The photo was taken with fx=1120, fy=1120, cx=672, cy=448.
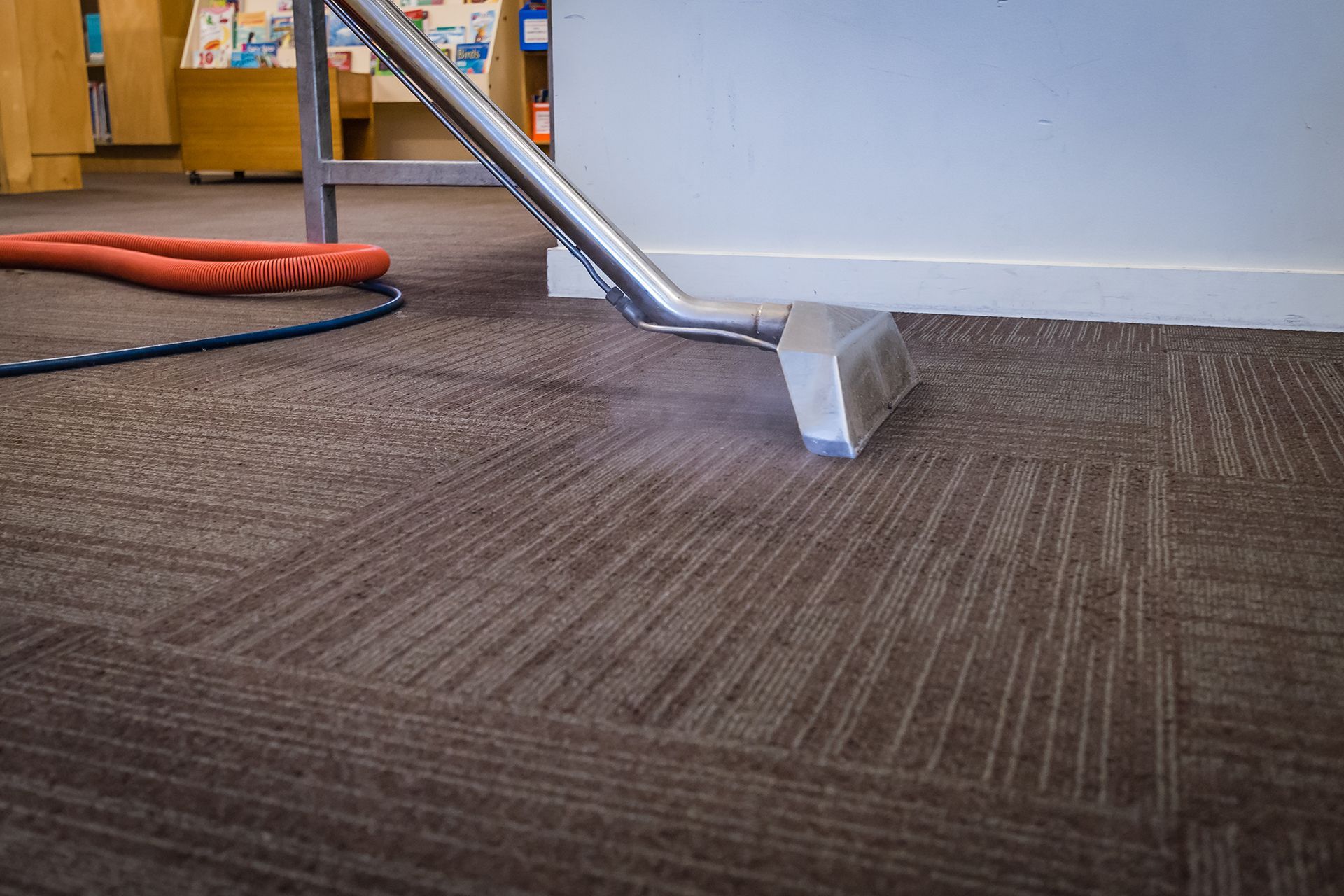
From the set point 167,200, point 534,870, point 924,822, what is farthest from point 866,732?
point 167,200

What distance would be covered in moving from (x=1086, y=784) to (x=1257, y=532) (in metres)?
0.39

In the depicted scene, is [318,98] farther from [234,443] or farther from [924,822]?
[924,822]

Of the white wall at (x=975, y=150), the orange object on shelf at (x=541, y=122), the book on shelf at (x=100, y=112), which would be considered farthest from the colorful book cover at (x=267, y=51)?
the white wall at (x=975, y=150)

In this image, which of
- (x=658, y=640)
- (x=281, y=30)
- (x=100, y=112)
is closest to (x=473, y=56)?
(x=281, y=30)

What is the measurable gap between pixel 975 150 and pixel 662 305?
82 centimetres

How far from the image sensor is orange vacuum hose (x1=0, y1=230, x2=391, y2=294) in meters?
1.67

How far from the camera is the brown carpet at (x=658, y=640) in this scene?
0.44 m

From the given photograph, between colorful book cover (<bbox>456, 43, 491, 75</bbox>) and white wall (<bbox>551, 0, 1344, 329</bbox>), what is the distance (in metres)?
3.33

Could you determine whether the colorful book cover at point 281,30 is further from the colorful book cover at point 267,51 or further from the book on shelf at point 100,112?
the book on shelf at point 100,112

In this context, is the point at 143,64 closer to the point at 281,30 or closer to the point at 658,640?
the point at 281,30

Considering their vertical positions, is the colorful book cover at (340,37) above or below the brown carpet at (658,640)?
above

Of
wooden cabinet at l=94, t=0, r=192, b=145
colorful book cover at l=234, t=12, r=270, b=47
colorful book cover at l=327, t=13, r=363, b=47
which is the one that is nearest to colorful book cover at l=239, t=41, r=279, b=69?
colorful book cover at l=234, t=12, r=270, b=47

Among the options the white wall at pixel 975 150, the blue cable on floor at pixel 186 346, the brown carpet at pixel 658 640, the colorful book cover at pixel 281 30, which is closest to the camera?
the brown carpet at pixel 658 640

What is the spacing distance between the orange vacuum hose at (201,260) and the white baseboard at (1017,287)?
33 cm
